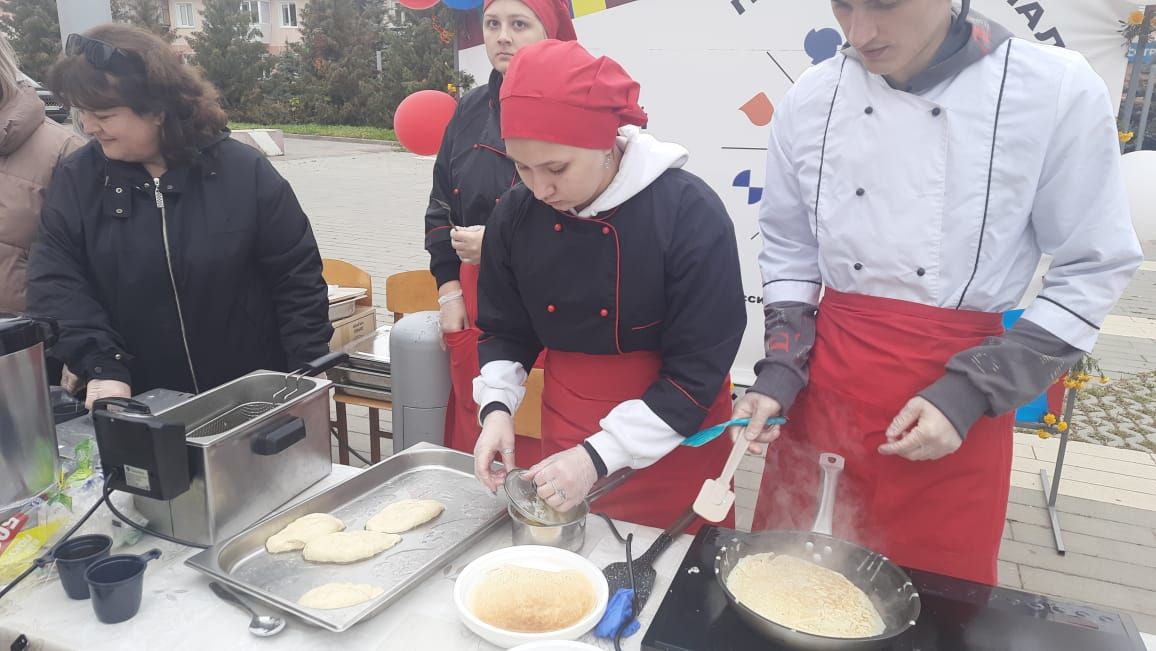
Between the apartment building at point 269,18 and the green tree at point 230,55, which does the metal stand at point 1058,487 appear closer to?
the green tree at point 230,55

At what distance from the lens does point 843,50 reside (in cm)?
159

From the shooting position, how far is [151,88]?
2.03 metres

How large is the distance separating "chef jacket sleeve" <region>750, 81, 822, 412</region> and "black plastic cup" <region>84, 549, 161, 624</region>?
1.23 m

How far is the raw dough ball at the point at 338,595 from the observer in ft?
4.00

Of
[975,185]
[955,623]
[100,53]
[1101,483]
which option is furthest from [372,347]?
[1101,483]

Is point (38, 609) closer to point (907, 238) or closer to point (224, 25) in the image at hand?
point (907, 238)

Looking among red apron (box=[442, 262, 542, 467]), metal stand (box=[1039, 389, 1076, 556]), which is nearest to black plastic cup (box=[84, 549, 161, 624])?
red apron (box=[442, 262, 542, 467])

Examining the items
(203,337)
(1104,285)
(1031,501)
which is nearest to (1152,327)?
(1031,501)

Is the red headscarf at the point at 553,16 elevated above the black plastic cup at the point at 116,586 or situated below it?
above

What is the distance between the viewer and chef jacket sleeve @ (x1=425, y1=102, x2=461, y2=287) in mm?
2646

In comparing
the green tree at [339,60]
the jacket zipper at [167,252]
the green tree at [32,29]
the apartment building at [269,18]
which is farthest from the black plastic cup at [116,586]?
the apartment building at [269,18]

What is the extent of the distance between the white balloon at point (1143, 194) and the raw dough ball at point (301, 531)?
9.57 ft

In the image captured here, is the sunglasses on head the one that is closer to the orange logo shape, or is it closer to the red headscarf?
the red headscarf

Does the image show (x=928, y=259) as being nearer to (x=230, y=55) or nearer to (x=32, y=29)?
(x=230, y=55)
